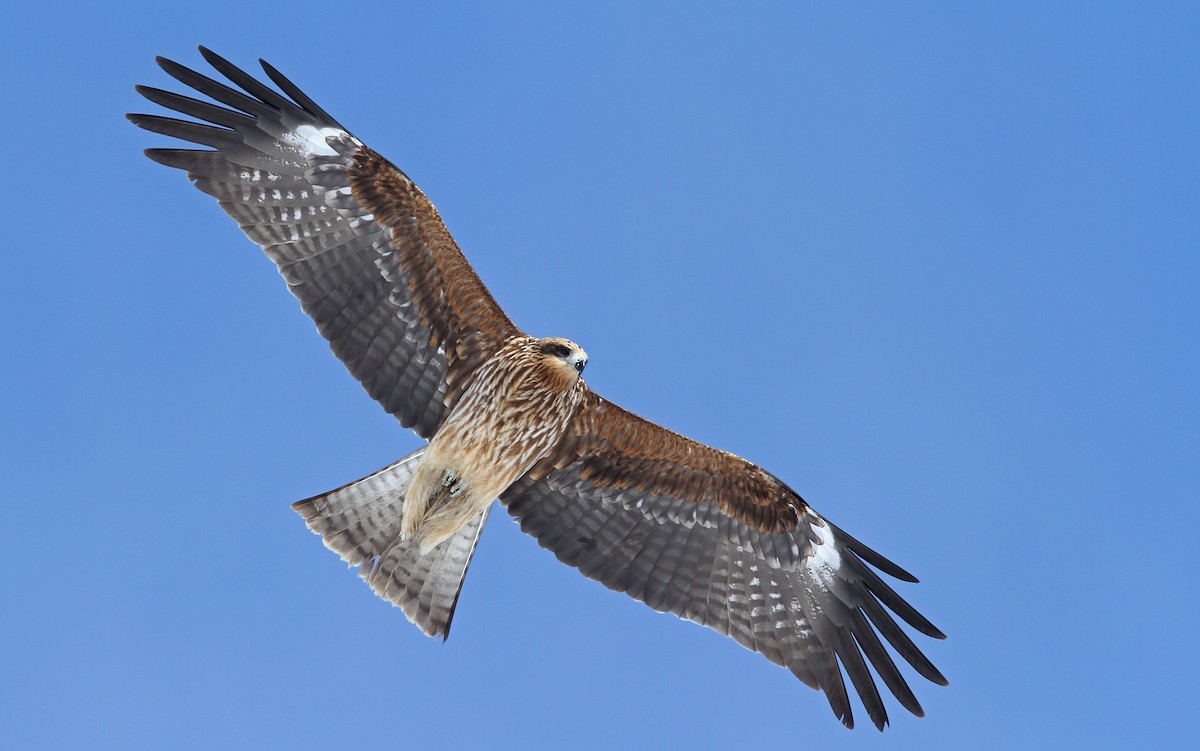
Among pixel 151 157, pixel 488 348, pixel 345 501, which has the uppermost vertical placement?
pixel 488 348

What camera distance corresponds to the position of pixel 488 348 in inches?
417

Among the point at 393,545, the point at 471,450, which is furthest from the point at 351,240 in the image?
the point at 393,545

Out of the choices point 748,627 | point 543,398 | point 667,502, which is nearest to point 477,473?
point 543,398

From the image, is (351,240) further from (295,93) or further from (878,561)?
(878,561)

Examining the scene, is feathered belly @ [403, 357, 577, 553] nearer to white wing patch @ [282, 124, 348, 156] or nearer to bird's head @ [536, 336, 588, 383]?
bird's head @ [536, 336, 588, 383]

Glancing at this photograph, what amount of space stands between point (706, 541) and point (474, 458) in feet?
6.91

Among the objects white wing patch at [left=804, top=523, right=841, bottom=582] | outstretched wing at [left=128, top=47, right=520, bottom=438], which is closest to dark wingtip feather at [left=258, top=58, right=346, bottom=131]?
outstretched wing at [left=128, top=47, right=520, bottom=438]

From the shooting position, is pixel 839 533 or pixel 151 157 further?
pixel 839 533

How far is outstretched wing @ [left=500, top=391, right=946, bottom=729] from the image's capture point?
10719mm

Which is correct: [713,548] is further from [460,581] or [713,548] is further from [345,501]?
[345,501]

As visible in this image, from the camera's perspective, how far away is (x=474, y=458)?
10320 mm

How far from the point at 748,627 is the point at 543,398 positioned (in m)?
2.56

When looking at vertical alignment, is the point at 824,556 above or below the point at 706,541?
above

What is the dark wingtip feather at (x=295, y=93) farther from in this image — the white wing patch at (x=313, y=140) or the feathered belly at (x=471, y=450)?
the feathered belly at (x=471, y=450)
